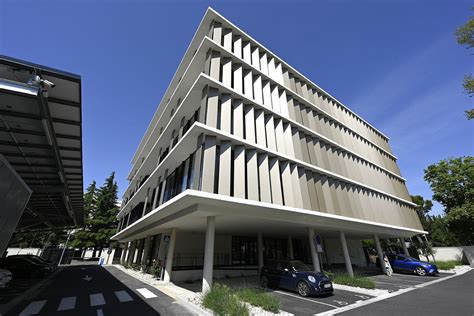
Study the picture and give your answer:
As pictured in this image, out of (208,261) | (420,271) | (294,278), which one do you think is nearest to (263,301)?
(208,261)

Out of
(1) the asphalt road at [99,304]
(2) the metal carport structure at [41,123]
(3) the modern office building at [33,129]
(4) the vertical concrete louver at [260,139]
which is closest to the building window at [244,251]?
(4) the vertical concrete louver at [260,139]

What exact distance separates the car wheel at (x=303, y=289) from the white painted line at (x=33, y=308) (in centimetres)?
1127

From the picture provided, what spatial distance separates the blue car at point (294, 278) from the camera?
10445 millimetres

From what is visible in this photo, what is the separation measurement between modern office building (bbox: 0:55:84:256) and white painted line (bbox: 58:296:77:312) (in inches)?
160

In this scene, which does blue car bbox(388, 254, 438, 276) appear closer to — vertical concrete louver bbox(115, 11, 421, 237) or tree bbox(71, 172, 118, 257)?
vertical concrete louver bbox(115, 11, 421, 237)

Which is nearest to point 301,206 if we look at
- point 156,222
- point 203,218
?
point 203,218

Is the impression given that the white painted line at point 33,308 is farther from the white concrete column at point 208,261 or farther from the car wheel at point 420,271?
the car wheel at point 420,271

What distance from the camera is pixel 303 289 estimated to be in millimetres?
10641

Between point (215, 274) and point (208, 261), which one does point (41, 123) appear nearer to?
point (208, 261)

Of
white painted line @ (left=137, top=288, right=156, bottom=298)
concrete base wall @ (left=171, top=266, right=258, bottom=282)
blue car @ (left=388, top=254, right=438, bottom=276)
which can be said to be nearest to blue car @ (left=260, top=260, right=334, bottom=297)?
concrete base wall @ (left=171, top=266, right=258, bottom=282)

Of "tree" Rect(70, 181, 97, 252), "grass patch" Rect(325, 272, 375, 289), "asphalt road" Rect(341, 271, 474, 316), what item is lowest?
"asphalt road" Rect(341, 271, 474, 316)

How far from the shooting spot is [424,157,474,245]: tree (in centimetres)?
2794

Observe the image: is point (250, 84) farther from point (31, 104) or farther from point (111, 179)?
point (111, 179)

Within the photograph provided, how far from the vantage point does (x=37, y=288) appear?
468 inches
